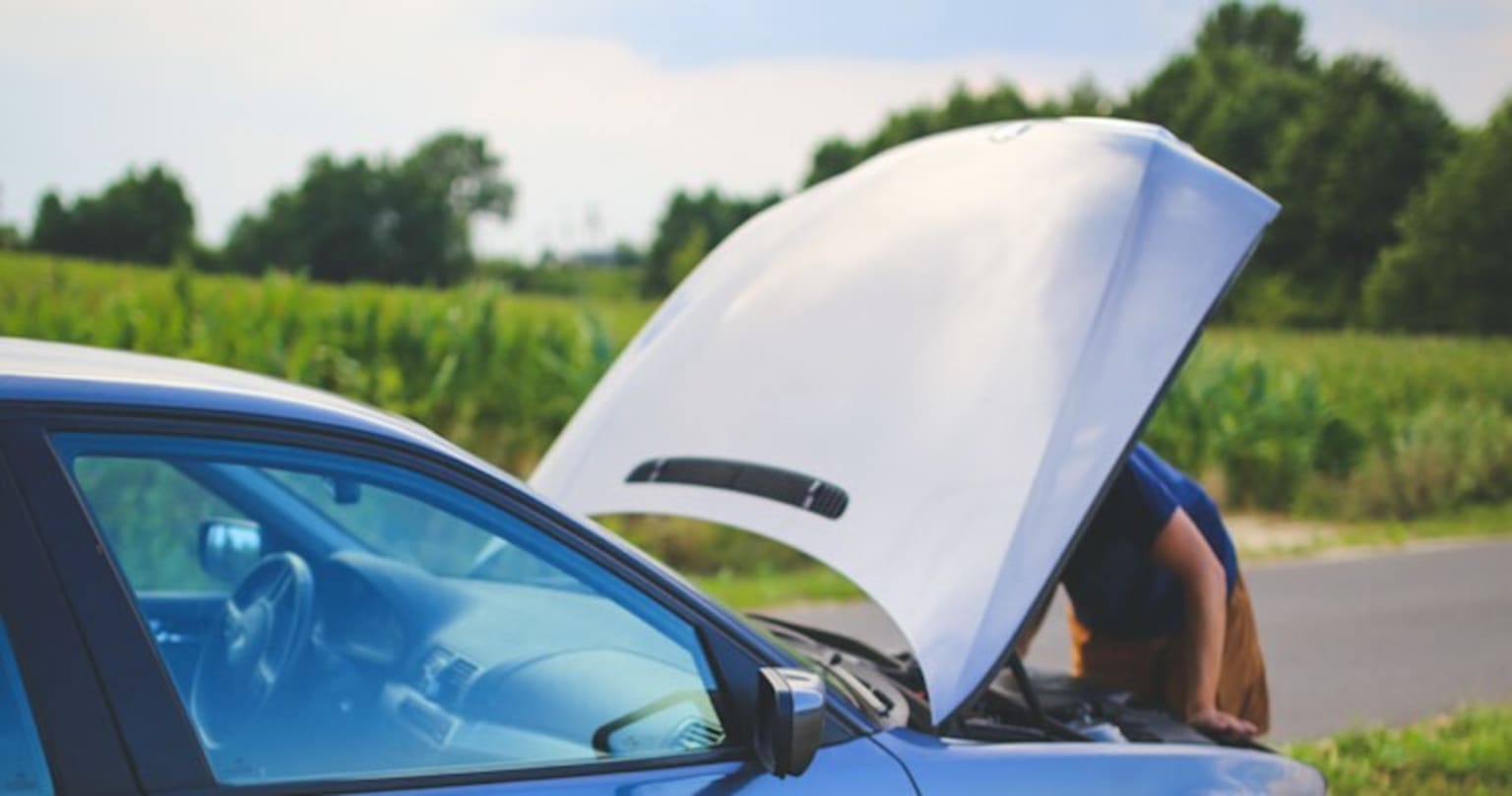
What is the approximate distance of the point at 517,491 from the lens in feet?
7.80

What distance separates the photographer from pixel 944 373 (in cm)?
333

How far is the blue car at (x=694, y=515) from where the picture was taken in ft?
6.83

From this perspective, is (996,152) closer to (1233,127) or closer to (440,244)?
(440,244)

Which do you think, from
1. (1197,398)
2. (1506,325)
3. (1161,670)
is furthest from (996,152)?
(1506,325)

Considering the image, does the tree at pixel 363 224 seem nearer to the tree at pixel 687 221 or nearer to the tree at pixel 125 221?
the tree at pixel 125 221

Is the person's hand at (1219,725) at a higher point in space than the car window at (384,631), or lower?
lower

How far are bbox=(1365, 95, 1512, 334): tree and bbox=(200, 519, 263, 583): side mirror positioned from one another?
45.4 meters

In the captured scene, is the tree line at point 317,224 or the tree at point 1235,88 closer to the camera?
the tree line at point 317,224

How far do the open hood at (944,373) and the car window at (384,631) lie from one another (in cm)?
57

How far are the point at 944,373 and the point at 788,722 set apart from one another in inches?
48.2

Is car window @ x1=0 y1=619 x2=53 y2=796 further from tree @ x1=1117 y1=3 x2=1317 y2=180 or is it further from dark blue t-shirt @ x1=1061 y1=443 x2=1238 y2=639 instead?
tree @ x1=1117 y1=3 x2=1317 y2=180

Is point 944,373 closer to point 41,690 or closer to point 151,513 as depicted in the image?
point 41,690

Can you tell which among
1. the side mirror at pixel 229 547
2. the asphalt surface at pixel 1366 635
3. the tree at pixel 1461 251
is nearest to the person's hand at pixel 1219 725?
the side mirror at pixel 229 547

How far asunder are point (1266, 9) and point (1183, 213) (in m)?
110
